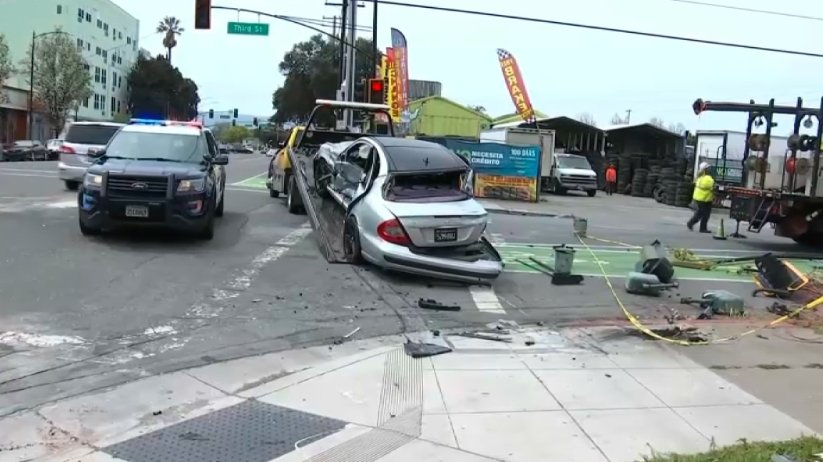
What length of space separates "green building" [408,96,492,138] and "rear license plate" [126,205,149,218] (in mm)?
53491

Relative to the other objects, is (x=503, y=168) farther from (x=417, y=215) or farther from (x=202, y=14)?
(x=417, y=215)

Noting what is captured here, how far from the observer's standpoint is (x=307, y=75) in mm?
80125

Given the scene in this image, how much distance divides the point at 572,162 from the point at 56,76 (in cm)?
4623

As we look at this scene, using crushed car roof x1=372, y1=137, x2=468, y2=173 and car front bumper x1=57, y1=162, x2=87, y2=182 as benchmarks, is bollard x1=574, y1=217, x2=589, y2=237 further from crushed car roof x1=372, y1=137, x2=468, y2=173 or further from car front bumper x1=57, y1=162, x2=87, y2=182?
car front bumper x1=57, y1=162, x2=87, y2=182

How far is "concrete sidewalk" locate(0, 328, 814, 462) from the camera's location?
4527mm

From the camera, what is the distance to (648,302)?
9398mm

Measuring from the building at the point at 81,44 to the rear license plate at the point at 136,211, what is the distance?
54.6 m

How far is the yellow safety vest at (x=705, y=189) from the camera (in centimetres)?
1800

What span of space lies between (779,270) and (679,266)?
2.07m

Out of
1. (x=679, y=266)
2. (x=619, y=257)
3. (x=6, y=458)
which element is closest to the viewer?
(x=6, y=458)

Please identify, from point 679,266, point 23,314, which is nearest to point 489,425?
point 23,314

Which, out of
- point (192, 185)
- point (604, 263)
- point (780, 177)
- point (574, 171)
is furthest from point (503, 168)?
point (192, 185)

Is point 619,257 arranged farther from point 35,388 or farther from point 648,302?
point 35,388

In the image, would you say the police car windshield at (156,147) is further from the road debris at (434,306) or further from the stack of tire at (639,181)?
the stack of tire at (639,181)
